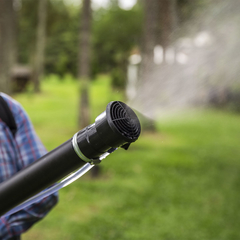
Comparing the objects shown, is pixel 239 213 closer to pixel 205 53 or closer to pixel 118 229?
pixel 118 229

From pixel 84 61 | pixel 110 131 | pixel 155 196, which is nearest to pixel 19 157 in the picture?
pixel 110 131

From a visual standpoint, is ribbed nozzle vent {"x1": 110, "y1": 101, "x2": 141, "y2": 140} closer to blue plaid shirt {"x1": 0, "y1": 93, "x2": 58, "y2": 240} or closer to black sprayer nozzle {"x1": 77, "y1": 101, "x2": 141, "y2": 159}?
black sprayer nozzle {"x1": 77, "y1": 101, "x2": 141, "y2": 159}

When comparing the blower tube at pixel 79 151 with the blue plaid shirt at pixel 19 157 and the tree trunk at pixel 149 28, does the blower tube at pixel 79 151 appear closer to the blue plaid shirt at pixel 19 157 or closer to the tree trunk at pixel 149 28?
the blue plaid shirt at pixel 19 157

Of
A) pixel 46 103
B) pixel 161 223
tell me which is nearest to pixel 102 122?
pixel 161 223

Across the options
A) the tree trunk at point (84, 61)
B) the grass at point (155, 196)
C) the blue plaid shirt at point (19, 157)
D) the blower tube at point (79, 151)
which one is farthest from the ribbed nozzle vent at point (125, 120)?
the tree trunk at point (84, 61)

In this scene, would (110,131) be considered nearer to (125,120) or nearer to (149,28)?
(125,120)

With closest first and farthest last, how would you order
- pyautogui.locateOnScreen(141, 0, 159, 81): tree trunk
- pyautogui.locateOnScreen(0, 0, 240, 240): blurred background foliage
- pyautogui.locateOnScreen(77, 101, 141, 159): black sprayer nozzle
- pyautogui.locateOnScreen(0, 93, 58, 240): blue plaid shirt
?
pyautogui.locateOnScreen(77, 101, 141, 159): black sprayer nozzle → pyautogui.locateOnScreen(0, 93, 58, 240): blue plaid shirt → pyautogui.locateOnScreen(0, 0, 240, 240): blurred background foliage → pyautogui.locateOnScreen(141, 0, 159, 81): tree trunk

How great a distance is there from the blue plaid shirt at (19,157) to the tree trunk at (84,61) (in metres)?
7.74

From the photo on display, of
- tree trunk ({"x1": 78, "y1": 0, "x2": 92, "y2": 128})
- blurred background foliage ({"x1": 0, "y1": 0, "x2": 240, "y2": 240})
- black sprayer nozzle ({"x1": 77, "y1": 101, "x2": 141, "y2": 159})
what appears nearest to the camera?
black sprayer nozzle ({"x1": 77, "y1": 101, "x2": 141, "y2": 159})

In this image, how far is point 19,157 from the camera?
1383 millimetres

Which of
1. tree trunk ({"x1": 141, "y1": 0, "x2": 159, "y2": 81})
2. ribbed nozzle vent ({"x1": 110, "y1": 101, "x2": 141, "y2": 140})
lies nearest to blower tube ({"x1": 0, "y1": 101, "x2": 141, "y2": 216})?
ribbed nozzle vent ({"x1": 110, "y1": 101, "x2": 141, "y2": 140})

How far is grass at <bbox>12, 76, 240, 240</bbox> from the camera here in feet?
13.3

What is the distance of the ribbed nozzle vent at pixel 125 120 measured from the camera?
79 cm

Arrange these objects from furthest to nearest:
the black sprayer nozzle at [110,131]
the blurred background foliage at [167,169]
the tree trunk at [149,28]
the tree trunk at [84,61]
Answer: the tree trunk at [84,61] < the tree trunk at [149,28] < the blurred background foliage at [167,169] < the black sprayer nozzle at [110,131]
